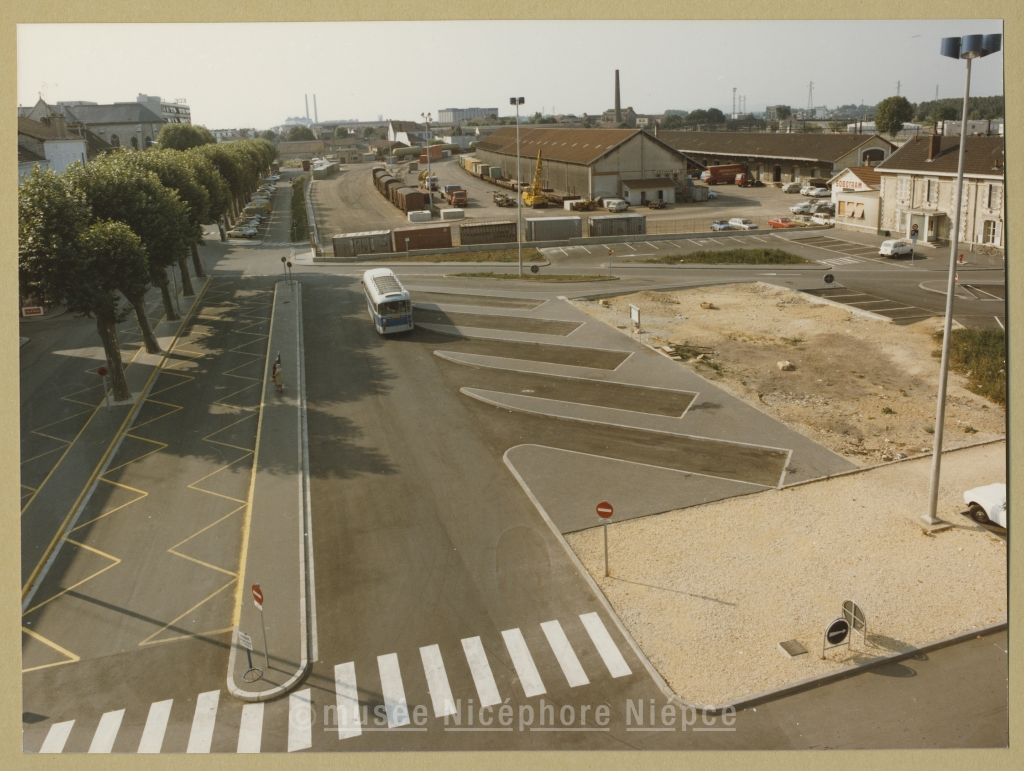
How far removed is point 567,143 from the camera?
10125 centimetres

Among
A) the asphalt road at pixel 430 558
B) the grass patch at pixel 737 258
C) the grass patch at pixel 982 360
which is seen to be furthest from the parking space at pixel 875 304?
the grass patch at pixel 737 258

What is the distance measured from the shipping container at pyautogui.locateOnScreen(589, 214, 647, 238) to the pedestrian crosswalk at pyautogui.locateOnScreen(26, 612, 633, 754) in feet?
185

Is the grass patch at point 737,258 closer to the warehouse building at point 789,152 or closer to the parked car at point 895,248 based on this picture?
the parked car at point 895,248

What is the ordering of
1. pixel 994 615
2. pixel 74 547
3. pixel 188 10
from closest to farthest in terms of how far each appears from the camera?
pixel 994 615 < pixel 188 10 < pixel 74 547

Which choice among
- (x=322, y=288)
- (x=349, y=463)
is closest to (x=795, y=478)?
(x=349, y=463)

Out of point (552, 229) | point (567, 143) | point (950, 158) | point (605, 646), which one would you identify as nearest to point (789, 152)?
point (567, 143)

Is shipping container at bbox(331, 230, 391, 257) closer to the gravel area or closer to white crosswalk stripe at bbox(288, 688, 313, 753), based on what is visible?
the gravel area

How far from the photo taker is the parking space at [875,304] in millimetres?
41375

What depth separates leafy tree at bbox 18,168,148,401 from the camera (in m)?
28.4

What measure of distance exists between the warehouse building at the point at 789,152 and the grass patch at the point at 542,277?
5355 centimetres

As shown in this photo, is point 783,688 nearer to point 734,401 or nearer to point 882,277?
point 734,401

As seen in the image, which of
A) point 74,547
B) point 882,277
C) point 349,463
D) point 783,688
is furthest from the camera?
point 882,277

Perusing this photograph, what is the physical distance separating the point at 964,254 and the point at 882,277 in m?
10.0

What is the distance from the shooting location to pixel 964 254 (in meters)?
55.8
